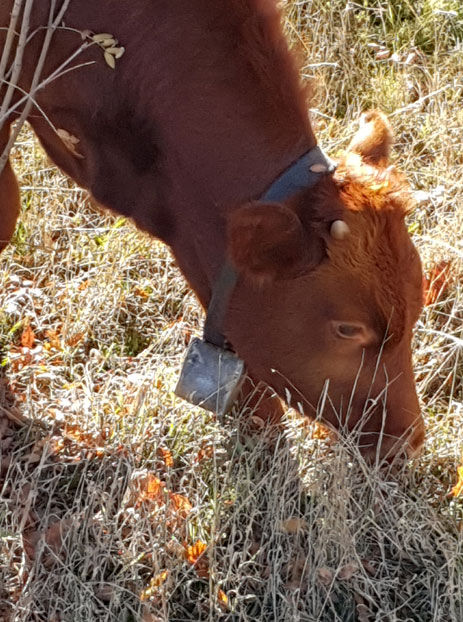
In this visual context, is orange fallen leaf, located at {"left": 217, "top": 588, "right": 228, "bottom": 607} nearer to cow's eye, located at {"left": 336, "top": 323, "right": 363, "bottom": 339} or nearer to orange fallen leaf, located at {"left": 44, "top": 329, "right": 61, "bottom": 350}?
cow's eye, located at {"left": 336, "top": 323, "right": 363, "bottom": 339}

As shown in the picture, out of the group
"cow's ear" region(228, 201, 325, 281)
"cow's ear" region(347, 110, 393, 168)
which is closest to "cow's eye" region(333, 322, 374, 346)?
"cow's ear" region(228, 201, 325, 281)

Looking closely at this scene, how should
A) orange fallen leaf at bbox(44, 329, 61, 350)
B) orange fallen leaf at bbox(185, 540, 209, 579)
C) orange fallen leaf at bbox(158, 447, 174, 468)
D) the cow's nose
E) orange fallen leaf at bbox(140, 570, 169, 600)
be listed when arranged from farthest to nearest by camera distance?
orange fallen leaf at bbox(44, 329, 61, 350), orange fallen leaf at bbox(158, 447, 174, 468), the cow's nose, orange fallen leaf at bbox(185, 540, 209, 579), orange fallen leaf at bbox(140, 570, 169, 600)

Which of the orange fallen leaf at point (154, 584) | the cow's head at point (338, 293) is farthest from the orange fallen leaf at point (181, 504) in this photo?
the cow's head at point (338, 293)

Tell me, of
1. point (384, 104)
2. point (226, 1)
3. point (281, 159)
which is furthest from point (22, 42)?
point (384, 104)

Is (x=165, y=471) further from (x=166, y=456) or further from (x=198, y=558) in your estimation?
(x=198, y=558)

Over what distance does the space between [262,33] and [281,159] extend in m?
0.47

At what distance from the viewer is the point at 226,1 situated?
3.53m

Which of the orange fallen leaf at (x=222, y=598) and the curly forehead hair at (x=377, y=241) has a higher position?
the curly forehead hair at (x=377, y=241)

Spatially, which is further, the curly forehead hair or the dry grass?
the dry grass

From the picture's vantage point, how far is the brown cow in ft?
11.2

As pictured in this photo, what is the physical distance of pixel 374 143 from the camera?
3.87m

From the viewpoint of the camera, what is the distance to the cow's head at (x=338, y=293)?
133 inches

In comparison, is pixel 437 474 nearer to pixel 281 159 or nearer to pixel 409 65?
pixel 281 159

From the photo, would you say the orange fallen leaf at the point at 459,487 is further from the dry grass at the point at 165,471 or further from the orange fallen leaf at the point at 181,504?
the orange fallen leaf at the point at 181,504
